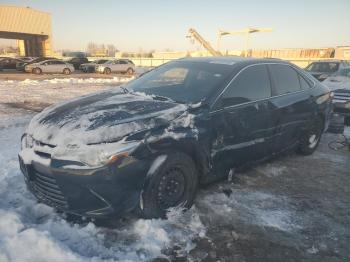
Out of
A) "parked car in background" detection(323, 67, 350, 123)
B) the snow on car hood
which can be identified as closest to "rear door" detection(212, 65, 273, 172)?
"parked car in background" detection(323, 67, 350, 123)

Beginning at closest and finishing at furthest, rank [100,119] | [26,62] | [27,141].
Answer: [100,119] < [27,141] < [26,62]

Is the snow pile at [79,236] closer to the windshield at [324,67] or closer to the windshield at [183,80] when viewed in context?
the windshield at [183,80]

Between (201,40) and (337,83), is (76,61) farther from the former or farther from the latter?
(337,83)

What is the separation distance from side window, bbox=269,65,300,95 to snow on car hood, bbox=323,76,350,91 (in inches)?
178

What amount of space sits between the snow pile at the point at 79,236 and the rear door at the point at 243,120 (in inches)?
33.0

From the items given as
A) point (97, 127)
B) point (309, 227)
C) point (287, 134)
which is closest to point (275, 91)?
point (287, 134)

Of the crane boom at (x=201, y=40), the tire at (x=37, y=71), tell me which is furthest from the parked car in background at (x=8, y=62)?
the crane boom at (x=201, y=40)

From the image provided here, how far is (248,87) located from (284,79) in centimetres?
102

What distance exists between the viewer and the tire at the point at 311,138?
5.71 m

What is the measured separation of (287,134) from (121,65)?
27293mm

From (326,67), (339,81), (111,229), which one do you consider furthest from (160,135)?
(326,67)

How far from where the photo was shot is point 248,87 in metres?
4.39

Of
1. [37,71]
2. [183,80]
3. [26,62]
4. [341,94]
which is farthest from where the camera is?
[26,62]

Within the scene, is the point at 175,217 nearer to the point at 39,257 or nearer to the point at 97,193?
the point at 97,193
